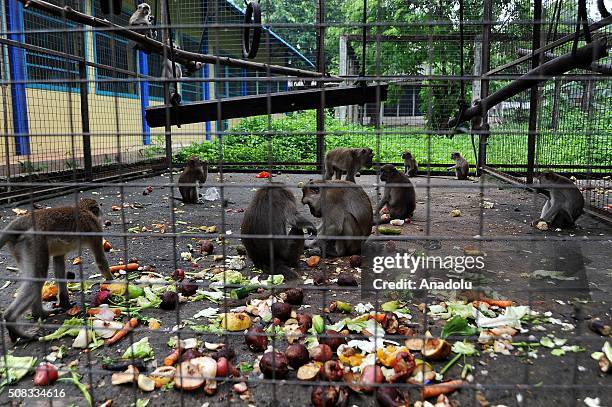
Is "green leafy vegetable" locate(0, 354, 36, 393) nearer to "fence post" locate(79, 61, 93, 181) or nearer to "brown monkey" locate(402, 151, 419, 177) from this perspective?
"fence post" locate(79, 61, 93, 181)

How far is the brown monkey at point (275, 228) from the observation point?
4621mm

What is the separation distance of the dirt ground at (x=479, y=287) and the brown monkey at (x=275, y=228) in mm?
264

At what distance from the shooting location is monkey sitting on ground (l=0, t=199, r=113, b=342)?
3.33m

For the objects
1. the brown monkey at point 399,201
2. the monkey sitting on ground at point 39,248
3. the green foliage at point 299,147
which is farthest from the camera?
the green foliage at point 299,147

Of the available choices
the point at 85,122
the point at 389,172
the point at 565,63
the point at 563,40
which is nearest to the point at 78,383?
the point at 565,63

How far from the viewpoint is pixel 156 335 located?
3438 millimetres

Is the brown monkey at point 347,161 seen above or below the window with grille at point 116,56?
below

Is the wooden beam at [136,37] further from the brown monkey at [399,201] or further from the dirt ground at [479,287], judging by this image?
the dirt ground at [479,287]

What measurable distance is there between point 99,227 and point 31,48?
17.5 ft

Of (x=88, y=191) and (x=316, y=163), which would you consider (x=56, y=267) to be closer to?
(x=88, y=191)

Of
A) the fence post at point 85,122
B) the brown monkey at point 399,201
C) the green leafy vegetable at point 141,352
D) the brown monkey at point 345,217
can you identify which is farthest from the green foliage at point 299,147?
the green leafy vegetable at point 141,352

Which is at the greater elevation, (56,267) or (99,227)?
(99,227)

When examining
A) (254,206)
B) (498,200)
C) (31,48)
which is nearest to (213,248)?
(254,206)

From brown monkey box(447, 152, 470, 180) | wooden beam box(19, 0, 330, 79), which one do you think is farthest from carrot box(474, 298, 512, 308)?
brown monkey box(447, 152, 470, 180)
